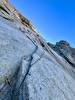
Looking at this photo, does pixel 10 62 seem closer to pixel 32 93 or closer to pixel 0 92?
pixel 0 92

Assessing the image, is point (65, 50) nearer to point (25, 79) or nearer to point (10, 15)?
point (10, 15)

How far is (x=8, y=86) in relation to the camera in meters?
10.2

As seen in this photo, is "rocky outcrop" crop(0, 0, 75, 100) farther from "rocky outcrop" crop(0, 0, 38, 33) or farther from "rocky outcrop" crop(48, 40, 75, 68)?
"rocky outcrop" crop(48, 40, 75, 68)

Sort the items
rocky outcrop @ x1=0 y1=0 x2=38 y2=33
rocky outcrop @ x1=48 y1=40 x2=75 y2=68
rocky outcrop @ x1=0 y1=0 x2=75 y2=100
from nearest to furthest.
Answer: rocky outcrop @ x1=0 y1=0 x2=75 y2=100
rocky outcrop @ x1=0 y1=0 x2=38 y2=33
rocky outcrop @ x1=48 y1=40 x2=75 y2=68

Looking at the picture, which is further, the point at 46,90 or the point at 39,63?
the point at 39,63

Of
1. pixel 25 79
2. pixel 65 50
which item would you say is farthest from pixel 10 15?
pixel 25 79

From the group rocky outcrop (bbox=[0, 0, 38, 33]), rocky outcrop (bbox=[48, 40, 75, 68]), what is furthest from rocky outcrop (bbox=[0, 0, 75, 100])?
rocky outcrop (bbox=[48, 40, 75, 68])

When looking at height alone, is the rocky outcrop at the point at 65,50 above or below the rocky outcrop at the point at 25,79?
above

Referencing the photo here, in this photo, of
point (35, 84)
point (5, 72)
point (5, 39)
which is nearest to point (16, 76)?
point (5, 72)

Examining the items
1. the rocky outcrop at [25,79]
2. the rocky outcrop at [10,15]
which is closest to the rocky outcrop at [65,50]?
the rocky outcrop at [10,15]

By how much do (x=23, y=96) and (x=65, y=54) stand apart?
2890 cm

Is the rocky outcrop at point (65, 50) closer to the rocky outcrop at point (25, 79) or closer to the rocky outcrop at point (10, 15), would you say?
the rocky outcrop at point (10, 15)

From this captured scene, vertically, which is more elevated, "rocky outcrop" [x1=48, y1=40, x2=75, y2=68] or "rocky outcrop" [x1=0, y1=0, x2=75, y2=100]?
"rocky outcrop" [x1=48, y1=40, x2=75, y2=68]

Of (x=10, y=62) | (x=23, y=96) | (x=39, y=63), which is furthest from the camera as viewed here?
(x=39, y=63)
